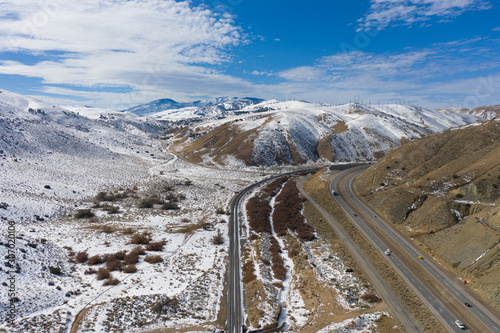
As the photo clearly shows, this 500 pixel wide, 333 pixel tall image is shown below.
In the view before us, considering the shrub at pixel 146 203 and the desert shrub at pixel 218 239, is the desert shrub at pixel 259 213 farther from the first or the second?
the shrub at pixel 146 203

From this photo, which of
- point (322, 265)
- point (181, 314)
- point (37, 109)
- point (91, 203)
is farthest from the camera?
point (37, 109)

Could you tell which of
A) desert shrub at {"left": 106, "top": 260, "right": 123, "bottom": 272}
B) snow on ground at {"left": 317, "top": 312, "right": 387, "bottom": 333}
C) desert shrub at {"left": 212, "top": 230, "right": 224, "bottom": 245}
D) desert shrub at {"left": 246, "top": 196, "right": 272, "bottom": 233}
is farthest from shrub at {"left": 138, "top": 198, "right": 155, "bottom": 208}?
snow on ground at {"left": 317, "top": 312, "right": 387, "bottom": 333}

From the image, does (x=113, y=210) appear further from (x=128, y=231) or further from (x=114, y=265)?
(x=114, y=265)

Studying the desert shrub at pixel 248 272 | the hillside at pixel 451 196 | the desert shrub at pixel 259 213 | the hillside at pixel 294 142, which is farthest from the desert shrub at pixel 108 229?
the hillside at pixel 294 142

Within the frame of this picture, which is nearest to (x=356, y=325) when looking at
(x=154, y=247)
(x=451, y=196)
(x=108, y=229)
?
(x=154, y=247)

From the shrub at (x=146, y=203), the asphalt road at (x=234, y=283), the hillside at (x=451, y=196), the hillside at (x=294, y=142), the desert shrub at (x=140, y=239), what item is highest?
the hillside at (x=294, y=142)

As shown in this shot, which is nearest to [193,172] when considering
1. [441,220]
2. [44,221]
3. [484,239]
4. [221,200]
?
[221,200]

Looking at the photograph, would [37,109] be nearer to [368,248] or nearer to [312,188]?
[312,188]

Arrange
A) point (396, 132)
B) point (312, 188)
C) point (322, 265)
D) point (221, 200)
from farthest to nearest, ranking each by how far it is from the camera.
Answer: point (396, 132)
point (312, 188)
point (221, 200)
point (322, 265)
